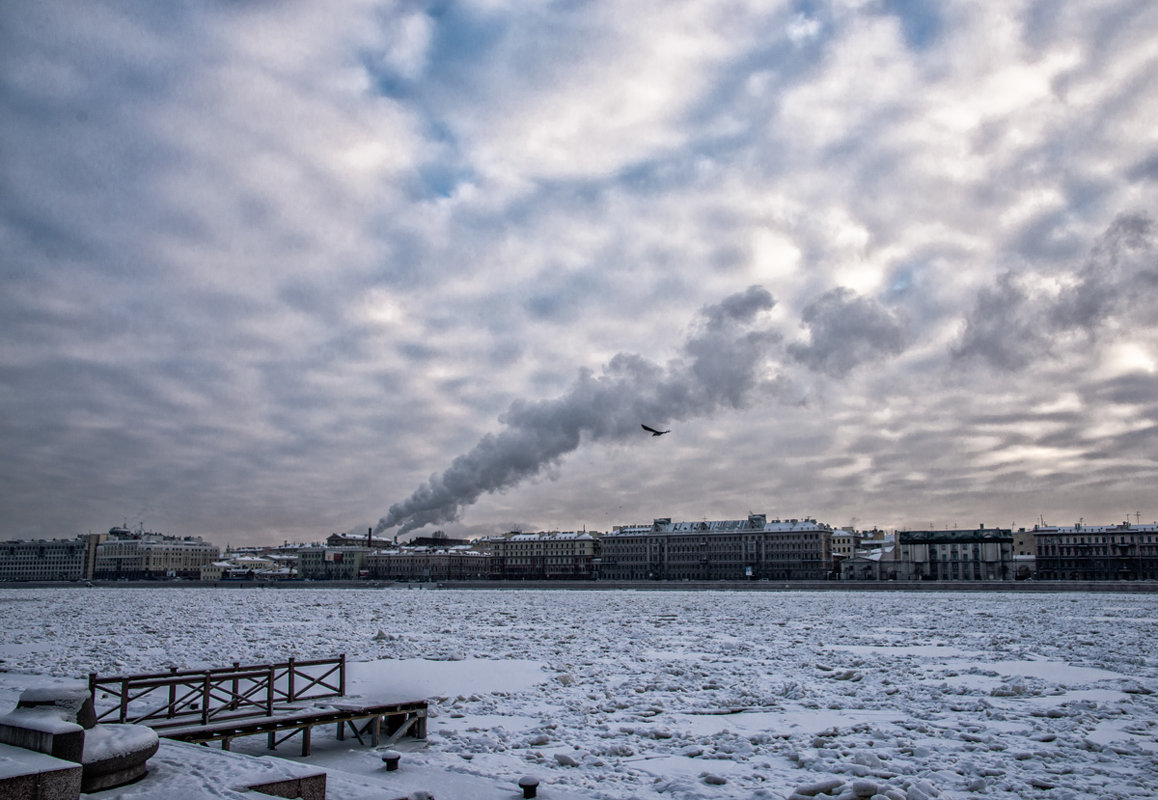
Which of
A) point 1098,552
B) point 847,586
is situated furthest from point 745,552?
point 847,586

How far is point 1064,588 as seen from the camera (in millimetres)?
97375

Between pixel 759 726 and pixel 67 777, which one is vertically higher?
pixel 67 777

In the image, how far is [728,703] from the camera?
1886 cm

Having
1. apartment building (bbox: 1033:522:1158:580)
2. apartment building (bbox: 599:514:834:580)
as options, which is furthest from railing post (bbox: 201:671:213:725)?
apartment building (bbox: 1033:522:1158:580)

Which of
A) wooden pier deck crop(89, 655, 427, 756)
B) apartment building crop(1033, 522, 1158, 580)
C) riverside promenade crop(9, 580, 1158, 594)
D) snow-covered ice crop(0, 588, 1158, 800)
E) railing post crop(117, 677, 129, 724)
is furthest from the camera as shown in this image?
apartment building crop(1033, 522, 1158, 580)

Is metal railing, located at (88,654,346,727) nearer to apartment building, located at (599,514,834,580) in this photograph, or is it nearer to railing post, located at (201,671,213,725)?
railing post, located at (201,671,213,725)

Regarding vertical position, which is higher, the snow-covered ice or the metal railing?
the metal railing

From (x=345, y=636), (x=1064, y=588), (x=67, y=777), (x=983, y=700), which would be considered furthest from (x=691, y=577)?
(x=67, y=777)

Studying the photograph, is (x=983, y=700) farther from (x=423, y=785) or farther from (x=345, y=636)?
(x=345, y=636)

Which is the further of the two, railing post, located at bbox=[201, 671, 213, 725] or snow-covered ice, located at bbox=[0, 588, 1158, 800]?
railing post, located at bbox=[201, 671, 213, 725]

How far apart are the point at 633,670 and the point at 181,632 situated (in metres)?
24.7

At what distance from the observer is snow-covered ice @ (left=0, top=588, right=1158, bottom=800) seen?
12711mm

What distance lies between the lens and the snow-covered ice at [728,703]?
12.7 metres

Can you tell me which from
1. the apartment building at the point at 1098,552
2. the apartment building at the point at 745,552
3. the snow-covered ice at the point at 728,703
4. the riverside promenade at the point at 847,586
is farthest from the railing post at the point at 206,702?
the apartment building at the point at 1098,552
